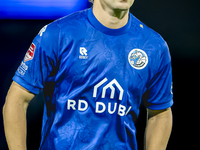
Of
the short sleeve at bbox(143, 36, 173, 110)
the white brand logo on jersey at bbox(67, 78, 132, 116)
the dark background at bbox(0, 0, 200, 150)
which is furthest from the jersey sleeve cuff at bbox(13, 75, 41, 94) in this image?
the dark background at bbox(0, 0, 200, 150)

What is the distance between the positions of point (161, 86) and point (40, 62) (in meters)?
0.49

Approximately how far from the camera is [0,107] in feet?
5.52

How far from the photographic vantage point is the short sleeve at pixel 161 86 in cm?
111

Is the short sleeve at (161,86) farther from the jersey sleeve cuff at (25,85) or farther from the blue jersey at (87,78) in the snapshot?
the jersey sleeve cuff at (25,85)

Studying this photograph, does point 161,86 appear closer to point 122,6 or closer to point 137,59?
point 137,59

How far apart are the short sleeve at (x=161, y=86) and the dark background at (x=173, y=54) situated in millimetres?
632

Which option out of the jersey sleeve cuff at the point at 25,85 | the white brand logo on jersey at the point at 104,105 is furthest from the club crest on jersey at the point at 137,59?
the jersey sleeve cuff at the point at 25,85

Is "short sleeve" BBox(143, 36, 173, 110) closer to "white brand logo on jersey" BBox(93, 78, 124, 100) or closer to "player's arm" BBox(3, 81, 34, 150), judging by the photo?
"white brand logo on jersey" BBox(93, 78, 124, 100)

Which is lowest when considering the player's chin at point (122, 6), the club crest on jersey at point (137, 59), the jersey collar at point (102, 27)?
the club crest on jersey at point (137, 59)

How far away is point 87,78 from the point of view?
1.01 metres

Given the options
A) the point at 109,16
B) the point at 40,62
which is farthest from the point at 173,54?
the point at 40,62

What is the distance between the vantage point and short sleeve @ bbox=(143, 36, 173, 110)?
1107 millimetres

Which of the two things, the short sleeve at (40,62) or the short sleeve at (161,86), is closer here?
the short sleeve at (40,62)

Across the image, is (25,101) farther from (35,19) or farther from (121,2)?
(35,19)
